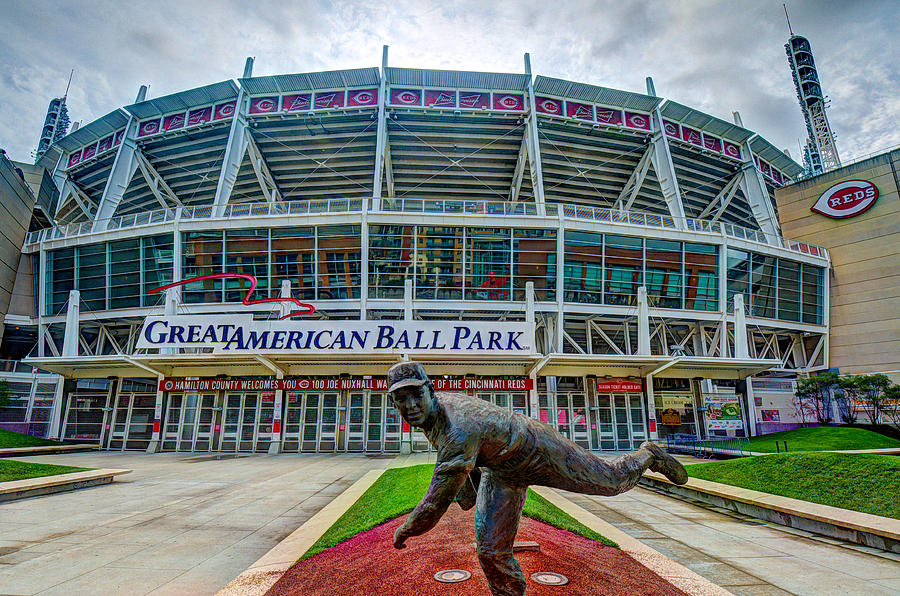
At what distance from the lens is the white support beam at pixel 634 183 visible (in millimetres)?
35719

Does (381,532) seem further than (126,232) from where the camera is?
No

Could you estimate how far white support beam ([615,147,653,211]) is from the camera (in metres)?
35.7

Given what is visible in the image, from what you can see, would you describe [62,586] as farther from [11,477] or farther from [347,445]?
[347,445]

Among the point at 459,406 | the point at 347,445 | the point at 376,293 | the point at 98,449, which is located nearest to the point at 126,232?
the point at 98,449

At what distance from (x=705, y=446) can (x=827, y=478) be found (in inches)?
592

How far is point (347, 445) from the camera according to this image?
82.7 ft

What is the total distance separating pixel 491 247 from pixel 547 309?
5.09 m

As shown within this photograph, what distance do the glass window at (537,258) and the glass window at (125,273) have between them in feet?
79.1

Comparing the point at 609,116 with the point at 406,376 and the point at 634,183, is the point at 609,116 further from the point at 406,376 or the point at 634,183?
the point at 406,376

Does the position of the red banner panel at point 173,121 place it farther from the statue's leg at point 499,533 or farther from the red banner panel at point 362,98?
the statue's leg at point 499,533

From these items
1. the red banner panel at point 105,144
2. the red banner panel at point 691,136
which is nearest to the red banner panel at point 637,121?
the red banner panel at point 691,136

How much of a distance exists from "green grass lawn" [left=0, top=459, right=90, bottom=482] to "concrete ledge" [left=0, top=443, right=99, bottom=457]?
317 inches

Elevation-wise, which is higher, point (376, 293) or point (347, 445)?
point (376, 293)

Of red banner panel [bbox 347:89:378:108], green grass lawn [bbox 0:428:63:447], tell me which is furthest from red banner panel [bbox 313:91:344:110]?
green grass lawn [bbox 0:428:63:447]
